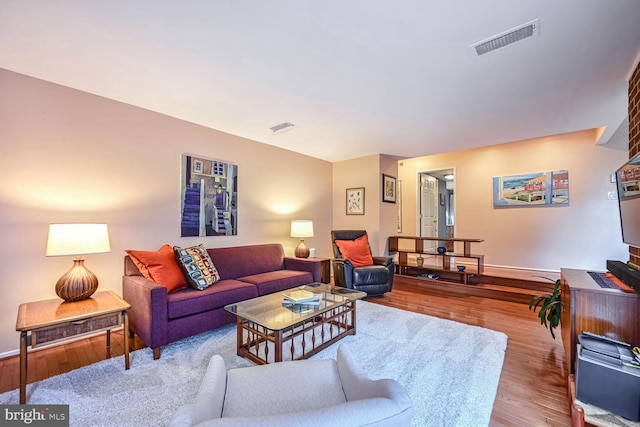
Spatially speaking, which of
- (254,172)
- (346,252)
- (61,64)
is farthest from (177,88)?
(346,252)

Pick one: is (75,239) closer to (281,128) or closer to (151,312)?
(151,312)

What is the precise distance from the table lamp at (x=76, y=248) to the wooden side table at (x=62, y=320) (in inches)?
3.6

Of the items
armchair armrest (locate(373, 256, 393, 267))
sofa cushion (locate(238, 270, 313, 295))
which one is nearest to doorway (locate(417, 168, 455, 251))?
armchair armrest (locate(373, 256, 393, 267))

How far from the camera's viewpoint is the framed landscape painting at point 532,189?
4.51 m

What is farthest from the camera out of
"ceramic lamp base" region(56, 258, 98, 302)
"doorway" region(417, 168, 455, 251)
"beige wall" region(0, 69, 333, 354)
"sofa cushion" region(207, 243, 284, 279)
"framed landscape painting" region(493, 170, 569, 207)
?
"doorway" region(417, 168, 455, 251)

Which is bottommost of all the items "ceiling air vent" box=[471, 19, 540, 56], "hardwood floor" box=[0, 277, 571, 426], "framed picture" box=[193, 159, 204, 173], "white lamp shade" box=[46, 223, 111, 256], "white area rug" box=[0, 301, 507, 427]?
"hardwood floor" box=[0, 277, 571, 426]

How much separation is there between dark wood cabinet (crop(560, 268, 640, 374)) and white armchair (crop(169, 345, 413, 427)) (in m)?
1.68

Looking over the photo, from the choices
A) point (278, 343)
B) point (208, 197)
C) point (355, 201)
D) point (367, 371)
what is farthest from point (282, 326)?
point (355, 201)

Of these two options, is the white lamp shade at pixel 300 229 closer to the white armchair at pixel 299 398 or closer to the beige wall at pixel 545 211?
the white armchair at pixel 299 398

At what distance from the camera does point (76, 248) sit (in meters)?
1.98

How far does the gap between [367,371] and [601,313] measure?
156cm

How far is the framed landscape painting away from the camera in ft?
14.8

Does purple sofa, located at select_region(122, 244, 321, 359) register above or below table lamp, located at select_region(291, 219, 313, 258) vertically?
below

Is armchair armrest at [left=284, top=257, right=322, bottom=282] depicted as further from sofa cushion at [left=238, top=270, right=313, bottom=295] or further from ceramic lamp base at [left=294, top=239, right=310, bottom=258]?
ceramic lamp base at [left=294, top=239, right=310, bottom=258]
